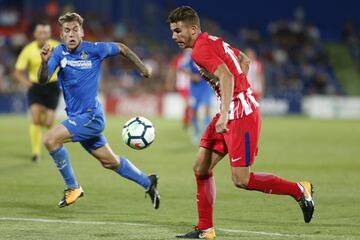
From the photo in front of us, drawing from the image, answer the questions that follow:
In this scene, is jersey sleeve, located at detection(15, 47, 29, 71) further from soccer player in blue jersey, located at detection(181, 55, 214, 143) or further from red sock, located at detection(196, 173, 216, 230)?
red sock, located at detection(196, 173, 216, 230)

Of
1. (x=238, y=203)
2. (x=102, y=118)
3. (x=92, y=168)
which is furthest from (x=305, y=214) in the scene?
(x=92, y=168)

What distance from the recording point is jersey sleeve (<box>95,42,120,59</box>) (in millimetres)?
9719

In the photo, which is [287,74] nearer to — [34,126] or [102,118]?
[34,126]

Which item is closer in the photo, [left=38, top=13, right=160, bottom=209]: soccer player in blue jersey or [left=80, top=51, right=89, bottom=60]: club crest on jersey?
[left=38, top=13, right=160, bottom=209]: soccer player in blue jersey

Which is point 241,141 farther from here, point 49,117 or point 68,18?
point 49,117

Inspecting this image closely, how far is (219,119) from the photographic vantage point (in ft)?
23.9

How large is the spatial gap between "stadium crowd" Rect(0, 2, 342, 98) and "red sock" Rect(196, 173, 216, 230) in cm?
2571

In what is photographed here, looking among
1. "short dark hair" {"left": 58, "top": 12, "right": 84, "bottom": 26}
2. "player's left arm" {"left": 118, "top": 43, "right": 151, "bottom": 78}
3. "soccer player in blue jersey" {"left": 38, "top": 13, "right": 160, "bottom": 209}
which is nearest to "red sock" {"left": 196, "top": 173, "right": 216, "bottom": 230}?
"soccer player in blue jersey" {"left": 38, "top": 13, "right": 160, "bottom": 209}

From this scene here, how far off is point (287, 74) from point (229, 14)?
569 centimetres

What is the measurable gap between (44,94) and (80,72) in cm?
548

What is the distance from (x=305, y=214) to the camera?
8.26 m

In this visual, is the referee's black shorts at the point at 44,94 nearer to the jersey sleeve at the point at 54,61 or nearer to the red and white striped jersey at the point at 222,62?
the jersey sleeve at the point at 54,61

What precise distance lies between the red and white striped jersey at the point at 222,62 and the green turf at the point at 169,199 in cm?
123

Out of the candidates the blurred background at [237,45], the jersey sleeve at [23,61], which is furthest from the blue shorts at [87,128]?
the blurred background at [237,45]
